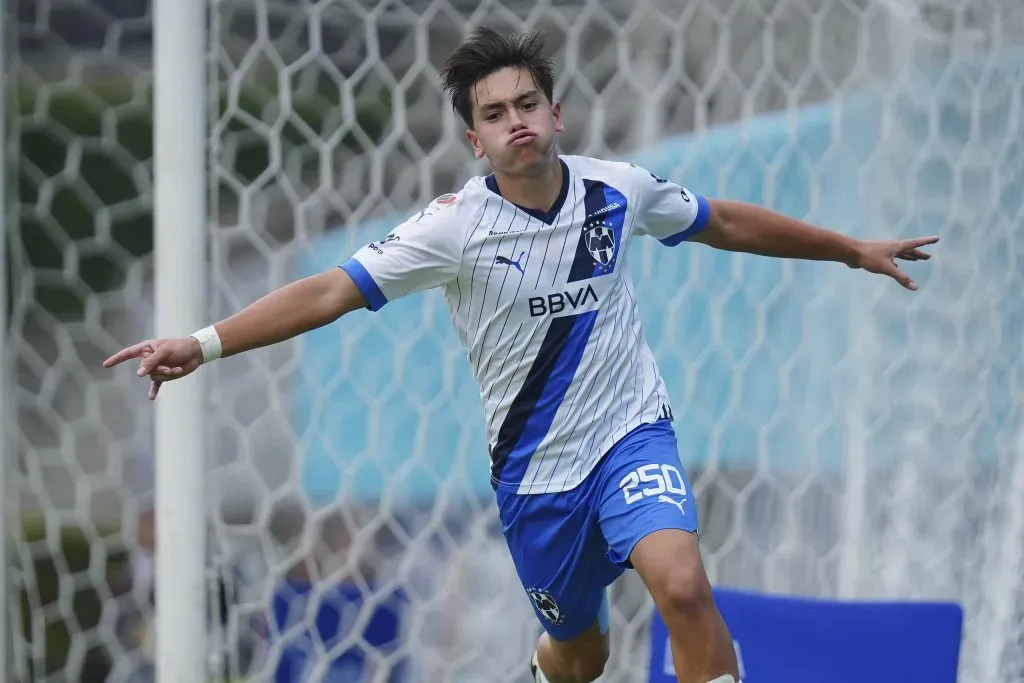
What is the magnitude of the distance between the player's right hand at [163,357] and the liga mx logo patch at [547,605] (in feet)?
3.63

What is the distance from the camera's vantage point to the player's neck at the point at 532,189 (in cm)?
309

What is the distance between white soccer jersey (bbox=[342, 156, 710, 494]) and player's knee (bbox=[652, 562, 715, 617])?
0.44m

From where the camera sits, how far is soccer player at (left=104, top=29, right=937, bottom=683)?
9.77 feet

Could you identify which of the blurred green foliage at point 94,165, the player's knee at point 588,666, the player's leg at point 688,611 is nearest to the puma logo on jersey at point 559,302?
the player's leg at point 688,611

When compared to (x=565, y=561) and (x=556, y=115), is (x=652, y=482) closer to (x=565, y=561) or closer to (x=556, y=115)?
(x=565, y=561)

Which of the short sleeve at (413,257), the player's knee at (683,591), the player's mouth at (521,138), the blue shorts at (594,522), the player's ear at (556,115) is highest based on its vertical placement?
the player's ear at (556,115)

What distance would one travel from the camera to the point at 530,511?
323 centimetres

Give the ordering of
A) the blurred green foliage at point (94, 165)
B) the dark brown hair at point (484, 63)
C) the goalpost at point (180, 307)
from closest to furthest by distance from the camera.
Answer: the dark brown hair at point (484, 63), the goalpost at point (180, 307), the blurred green foliage at point (94, 165)

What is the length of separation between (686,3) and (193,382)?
6.20 feet

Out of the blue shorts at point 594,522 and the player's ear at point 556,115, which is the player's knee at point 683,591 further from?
the player's ear at point 556,115

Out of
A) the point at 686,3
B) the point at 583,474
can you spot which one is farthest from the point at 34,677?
the point at 686,3

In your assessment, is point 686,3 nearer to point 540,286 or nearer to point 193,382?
point 540,286

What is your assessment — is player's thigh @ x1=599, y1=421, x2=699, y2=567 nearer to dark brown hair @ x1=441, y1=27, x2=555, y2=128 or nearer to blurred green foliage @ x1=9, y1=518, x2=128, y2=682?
dark brown hair @ x1=441, y1=27, x2=555, y2=128

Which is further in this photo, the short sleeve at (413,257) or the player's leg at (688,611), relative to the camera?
the short sleeve at (413,257)
